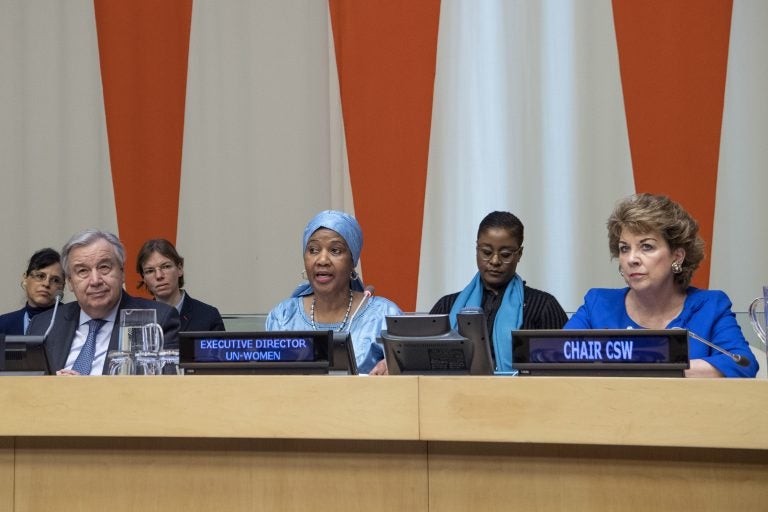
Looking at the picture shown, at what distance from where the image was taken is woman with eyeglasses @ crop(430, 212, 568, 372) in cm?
309

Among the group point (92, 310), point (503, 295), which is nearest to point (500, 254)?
point (503, 295)

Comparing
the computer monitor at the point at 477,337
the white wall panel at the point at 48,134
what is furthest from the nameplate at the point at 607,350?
the white wall panel at the point at 48,134

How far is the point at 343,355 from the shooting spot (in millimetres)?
2027

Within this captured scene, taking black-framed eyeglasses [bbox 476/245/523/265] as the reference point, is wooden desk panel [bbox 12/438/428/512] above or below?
below

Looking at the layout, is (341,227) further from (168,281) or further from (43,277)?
(43,277)

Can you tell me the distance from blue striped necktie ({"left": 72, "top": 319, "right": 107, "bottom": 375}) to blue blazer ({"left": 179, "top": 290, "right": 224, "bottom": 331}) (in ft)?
2.75

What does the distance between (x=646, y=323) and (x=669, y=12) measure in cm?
180

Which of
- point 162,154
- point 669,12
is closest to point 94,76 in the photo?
point 162,154

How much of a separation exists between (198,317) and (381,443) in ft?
6.70

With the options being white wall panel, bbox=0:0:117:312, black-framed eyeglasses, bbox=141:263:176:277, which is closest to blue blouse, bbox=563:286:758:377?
black-framed eyeglasses, bbox=141:263:176:277

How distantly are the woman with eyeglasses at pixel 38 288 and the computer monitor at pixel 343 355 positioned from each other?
2020mm

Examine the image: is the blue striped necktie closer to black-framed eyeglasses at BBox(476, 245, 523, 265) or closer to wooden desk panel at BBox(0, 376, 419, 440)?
wooden desk panel at BBox(0, 376, 419, 440)

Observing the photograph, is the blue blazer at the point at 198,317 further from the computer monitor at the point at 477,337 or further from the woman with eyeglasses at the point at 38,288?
the computer monitor at the point at 477,337

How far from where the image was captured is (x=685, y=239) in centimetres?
246
